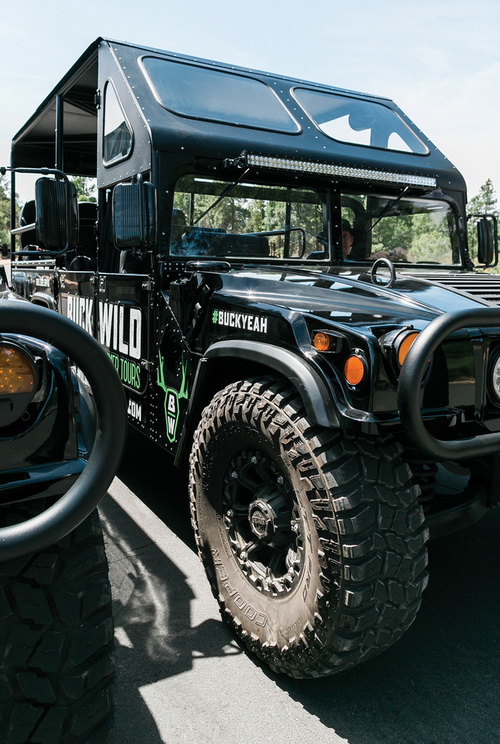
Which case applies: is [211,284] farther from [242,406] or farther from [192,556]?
[192,556]

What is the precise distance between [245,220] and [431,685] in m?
2.35

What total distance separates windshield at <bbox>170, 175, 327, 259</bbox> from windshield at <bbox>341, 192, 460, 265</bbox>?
0.63 feet

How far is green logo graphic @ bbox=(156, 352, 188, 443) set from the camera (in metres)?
2.95

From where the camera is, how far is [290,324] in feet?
7.13

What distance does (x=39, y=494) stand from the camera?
1.41 m

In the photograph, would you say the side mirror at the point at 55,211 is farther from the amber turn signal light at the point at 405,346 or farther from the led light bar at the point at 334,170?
the amber turn signal light at the point at 405,346

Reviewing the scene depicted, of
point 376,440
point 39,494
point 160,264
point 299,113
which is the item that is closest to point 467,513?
point 376,440

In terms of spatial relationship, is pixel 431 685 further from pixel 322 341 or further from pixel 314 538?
pixel 322 341

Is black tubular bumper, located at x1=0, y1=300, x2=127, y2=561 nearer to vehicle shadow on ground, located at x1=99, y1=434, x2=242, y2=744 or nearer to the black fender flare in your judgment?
the black fender flare

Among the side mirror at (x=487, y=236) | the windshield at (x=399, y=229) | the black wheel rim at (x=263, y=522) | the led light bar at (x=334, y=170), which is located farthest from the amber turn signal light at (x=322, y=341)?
the side mirror at (x=487, y=236)

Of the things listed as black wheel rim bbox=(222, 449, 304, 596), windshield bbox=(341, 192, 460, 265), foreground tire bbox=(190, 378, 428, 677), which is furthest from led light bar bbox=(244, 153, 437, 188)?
black wheel rim bbox=(222, 449, 304, 596)

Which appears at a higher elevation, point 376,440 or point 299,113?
point 299,113

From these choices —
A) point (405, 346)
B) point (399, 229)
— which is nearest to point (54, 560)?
point (405, 346)

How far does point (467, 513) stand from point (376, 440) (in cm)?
58
